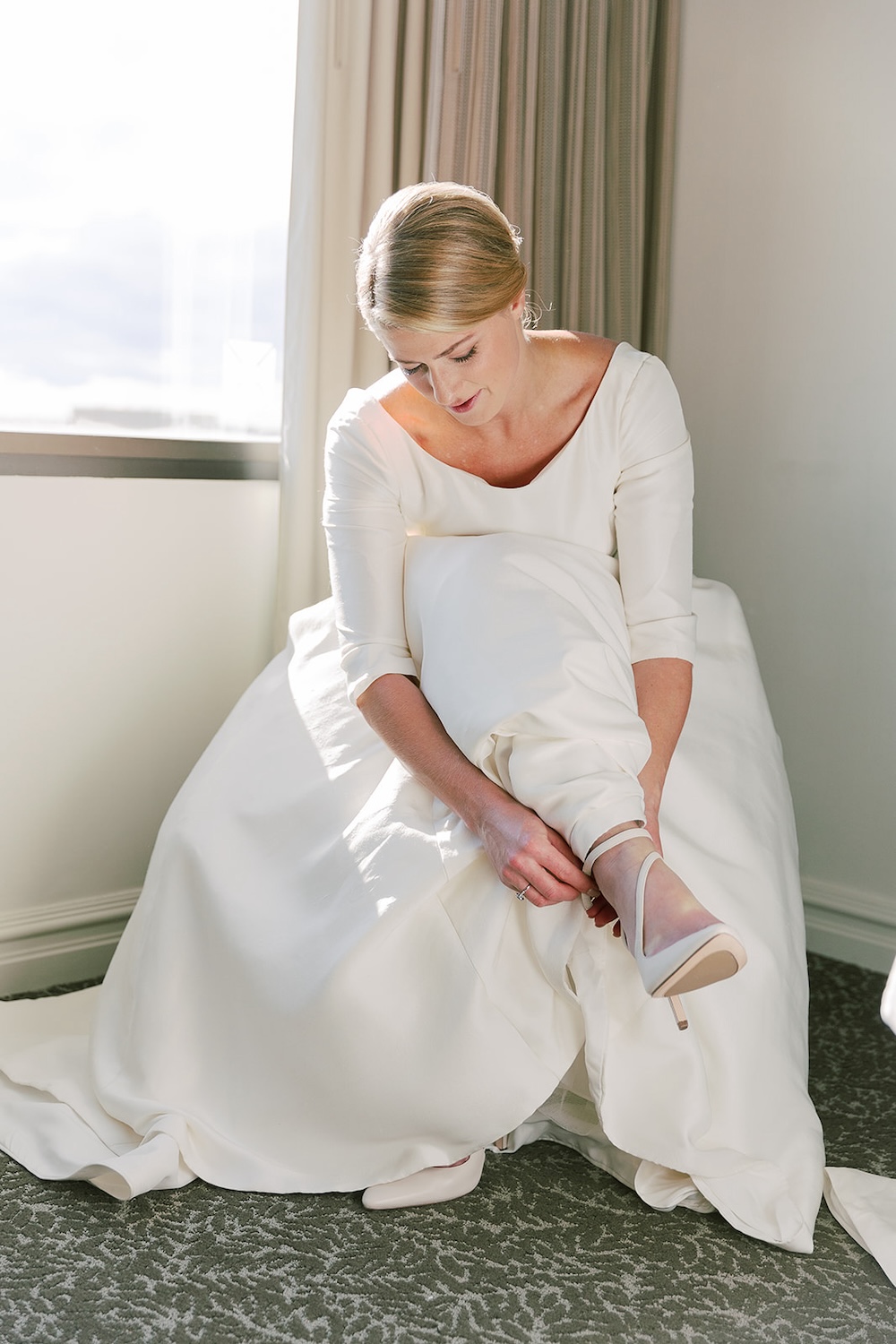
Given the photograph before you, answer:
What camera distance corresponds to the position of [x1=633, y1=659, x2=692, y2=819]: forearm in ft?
5.55

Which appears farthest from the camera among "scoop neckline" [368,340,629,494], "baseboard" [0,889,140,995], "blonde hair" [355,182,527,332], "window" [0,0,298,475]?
"baseboard" [0,889,140,995]

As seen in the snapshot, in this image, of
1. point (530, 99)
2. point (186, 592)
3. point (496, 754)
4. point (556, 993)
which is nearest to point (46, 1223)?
point (556, 993)

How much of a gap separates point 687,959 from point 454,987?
339 millimetres

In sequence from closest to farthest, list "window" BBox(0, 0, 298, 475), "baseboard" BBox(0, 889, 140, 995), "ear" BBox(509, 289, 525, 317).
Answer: "ear" BBox(509, 289, 525, 317) → "window" BBox(0, 0, 298, 475) → "baseboard" BBox(0, 889, 140, 995)

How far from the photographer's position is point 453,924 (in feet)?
5.03

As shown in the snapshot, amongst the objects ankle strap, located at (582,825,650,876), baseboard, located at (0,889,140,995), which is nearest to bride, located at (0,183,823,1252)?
ankle strap, located at (582,825,650,876)

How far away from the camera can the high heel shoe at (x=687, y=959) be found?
4.17 ft

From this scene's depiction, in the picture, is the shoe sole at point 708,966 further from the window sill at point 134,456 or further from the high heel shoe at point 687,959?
the window sill at point 134,456

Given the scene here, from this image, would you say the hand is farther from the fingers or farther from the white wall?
the white wall

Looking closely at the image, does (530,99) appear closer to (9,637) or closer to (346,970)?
(9,637)

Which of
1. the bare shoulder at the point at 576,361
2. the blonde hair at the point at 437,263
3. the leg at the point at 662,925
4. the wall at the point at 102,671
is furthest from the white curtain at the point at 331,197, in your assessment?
the leg at the point at 662,925

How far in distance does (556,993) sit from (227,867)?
0.52 meters

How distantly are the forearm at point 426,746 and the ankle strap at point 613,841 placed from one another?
0.14 m

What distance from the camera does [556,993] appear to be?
58.9 inches
